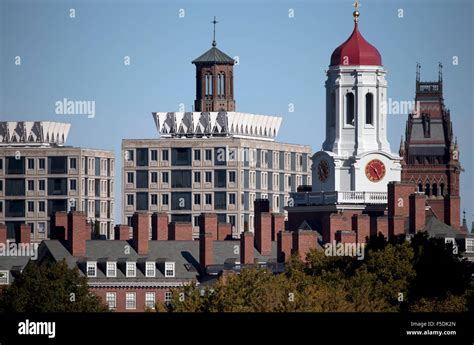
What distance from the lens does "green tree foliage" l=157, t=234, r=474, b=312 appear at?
120 metres

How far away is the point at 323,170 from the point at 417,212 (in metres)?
24.6

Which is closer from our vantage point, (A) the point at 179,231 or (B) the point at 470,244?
(B) the point at 470,244

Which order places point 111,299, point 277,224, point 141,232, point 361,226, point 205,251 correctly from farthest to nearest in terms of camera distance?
point 277,224, point 361,226, point 141,232, point 205,251, point 111,299

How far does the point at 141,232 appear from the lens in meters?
172

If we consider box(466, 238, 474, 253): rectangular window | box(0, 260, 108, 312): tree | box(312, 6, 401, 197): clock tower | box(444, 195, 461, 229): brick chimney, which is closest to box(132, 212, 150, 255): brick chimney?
box(466, 238, 474, 253): rectangular window

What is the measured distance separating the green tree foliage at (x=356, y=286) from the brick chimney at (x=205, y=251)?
1765 cm

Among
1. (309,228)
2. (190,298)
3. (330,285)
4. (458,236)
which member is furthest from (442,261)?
(309,228)

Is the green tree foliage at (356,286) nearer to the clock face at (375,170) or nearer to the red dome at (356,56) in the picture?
the clock face at (375,170)

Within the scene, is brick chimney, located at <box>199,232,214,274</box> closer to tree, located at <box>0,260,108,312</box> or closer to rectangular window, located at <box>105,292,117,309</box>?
rectangular window, located at <box>105,292,117,309</box>

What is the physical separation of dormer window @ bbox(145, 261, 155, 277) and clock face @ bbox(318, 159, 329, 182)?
3218 centimetres

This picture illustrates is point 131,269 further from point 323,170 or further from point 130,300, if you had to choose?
point 323,170

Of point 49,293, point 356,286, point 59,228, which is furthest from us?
point 59,228

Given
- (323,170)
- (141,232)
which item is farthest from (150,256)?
(323,170)

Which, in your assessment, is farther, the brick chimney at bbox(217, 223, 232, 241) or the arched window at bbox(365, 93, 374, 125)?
the arched window at bbox(365, 93, 374, 125)
